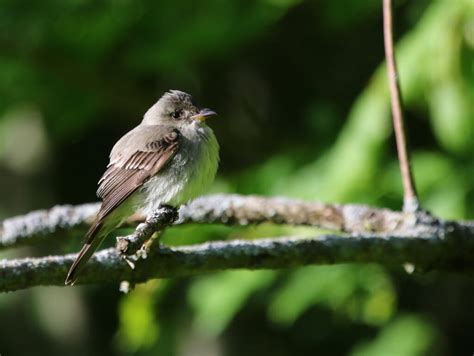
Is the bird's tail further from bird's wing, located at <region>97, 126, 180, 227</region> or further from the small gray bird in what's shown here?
bird's wing, located at <region>97, 126, 180, 227</region>

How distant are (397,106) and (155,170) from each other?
1.21 meters

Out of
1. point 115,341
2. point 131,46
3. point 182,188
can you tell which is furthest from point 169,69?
point 115,341

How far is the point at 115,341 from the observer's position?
27.7 ft

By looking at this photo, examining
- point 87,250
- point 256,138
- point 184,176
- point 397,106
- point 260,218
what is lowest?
point 87,250

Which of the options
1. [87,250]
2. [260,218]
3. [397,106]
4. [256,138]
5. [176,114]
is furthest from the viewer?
[256,138]

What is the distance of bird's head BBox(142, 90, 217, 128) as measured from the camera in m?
4.70

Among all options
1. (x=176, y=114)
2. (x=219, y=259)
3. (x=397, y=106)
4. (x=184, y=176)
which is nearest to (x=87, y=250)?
(x=219, y=259)

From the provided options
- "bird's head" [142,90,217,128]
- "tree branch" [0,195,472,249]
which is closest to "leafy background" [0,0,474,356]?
"tree branch" [0,195,472,249]

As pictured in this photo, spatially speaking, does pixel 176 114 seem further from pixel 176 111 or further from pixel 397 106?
pixel 397 106

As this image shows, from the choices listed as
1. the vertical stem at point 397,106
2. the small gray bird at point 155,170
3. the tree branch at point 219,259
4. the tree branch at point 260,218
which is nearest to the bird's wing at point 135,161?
the small gray bird at point 155,170

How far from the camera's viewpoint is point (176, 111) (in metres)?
4.77

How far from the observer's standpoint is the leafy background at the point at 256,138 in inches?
189

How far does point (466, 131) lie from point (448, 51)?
0.42 metres

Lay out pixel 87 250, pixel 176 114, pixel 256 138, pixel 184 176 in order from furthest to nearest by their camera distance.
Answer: pixel 256 138, pixel 176 114, pixel 184 176, pixel 87 250
